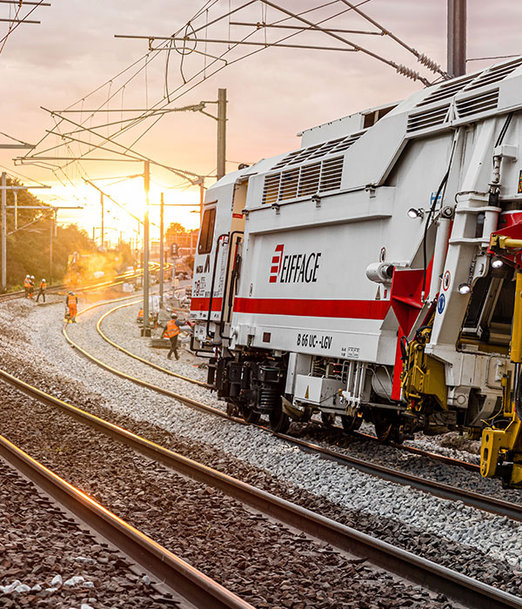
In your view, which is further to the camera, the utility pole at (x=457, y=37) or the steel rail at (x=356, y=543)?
the utility pole at (x=457, y=37)

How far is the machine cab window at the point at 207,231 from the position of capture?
16.3 m

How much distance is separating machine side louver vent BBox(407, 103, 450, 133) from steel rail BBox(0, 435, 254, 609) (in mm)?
5397

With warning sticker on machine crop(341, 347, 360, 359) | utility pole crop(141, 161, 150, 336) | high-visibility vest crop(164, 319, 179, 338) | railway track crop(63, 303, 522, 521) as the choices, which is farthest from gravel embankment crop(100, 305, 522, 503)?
utility pole crop(141, 161, 150, 336)

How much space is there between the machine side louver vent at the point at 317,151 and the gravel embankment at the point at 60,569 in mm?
6156

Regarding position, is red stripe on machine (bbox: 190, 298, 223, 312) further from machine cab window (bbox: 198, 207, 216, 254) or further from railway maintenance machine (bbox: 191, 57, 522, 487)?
machine cab window (bbox: 198, 207, 216, 254)

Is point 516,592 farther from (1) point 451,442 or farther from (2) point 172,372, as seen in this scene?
(2) point 172,372

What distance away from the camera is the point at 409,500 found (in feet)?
30.4

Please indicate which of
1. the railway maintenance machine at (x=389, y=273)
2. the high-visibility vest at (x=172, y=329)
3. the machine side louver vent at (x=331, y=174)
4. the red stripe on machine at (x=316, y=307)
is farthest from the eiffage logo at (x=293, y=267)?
the high-visibility vest at (x=172, y=329)

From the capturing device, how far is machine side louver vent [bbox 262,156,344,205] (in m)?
11.6

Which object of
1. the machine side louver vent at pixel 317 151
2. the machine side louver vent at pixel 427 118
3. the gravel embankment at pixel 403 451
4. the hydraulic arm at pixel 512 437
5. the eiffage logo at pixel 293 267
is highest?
the machine side louver vent at pixel 427 118

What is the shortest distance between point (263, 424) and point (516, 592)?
913 centimetres

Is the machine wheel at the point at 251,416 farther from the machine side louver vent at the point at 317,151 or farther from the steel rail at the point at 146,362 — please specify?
the machine side louver vent at the point at 317,151

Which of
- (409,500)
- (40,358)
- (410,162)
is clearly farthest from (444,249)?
(40,358)

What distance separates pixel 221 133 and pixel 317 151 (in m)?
12.6
